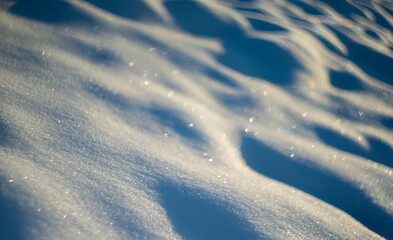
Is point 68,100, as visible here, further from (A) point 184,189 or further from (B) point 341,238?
(B) point 341,238

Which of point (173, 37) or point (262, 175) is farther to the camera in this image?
point (173, 37)

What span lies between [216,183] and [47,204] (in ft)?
2.18

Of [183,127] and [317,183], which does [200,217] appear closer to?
[183,127]

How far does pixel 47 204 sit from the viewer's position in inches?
30.2

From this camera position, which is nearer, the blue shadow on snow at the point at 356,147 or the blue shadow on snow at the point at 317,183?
the blue shadow on snow at the point at 317,183

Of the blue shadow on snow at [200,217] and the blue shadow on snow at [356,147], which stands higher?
the blue shadow on snow at [356,147]

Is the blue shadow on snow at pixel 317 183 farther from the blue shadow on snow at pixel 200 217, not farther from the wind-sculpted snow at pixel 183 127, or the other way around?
the blue shadow on snow at pixel 200 217

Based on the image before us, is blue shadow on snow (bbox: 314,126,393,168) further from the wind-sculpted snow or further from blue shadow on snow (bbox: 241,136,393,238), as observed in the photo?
blue shadow on snow (bbox: 241,136,393,238)

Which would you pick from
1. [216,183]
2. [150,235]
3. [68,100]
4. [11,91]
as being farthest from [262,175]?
[11,91]

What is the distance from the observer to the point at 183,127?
1016 mm

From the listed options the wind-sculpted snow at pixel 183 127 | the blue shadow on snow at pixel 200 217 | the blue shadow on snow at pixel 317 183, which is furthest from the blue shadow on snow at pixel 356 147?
the blue shadow on snow at pixel 200 217

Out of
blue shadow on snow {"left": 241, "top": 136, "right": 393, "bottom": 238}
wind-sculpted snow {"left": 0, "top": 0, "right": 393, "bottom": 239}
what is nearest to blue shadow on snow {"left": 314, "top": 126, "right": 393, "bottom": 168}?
wind-sculpted snow {"left": 0, "top": 0, "right": 393, "bottom": 239}

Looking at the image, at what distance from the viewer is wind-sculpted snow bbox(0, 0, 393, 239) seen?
819mm

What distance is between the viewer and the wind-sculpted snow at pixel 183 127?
2.69 ft
